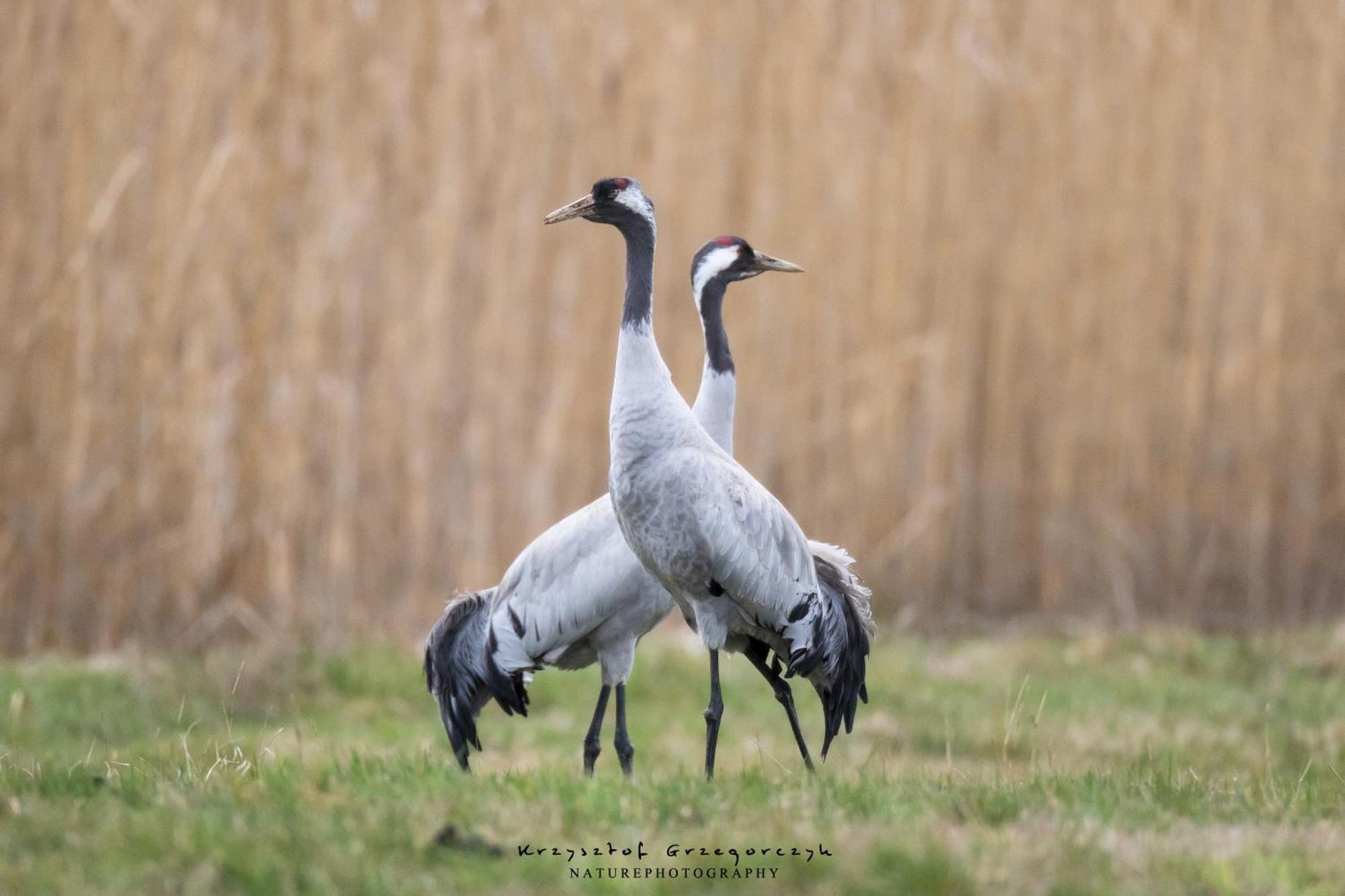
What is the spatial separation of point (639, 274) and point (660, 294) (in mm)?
3780

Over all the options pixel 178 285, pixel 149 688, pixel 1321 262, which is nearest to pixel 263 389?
pixel 178 285

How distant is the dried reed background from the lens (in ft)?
26.9

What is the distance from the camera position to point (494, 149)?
8.92m

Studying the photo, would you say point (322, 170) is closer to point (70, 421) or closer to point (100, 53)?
point (100, 53)

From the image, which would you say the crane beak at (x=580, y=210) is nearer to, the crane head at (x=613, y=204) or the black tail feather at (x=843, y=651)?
the crane head at (x=613, y=204)

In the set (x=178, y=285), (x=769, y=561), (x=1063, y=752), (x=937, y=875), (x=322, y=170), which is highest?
(x=322, y=170)

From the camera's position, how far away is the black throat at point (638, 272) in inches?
207

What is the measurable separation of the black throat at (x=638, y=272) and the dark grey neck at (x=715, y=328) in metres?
0.49

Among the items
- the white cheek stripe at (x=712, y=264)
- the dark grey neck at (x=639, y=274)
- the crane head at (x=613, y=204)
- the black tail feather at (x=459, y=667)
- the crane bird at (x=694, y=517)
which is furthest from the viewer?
the white cheek stripe at (x=712, y=264)

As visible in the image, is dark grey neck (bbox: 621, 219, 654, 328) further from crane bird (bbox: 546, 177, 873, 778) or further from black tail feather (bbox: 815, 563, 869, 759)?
black tail feather (bbox: 815, 563, 869, 759)

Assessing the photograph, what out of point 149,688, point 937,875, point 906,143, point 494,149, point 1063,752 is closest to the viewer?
point 937,875

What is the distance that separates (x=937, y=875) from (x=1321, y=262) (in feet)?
25.2

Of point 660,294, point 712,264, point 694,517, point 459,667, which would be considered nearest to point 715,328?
point 712,264

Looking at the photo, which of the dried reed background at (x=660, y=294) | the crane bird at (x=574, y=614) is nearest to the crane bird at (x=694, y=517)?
the crane bird at (x=574, y=614)
